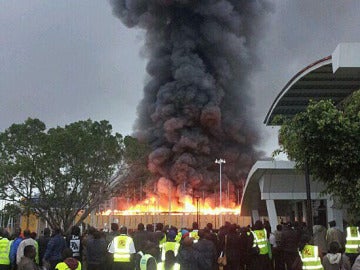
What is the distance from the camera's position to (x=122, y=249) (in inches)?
349

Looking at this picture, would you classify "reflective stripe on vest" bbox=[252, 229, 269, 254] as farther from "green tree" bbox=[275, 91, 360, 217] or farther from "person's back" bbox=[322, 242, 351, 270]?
"person's back" bbox=[322, 242, 351, 270]

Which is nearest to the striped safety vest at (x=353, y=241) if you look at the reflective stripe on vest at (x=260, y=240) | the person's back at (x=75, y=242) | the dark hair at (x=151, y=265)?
the reflective stripe on vest at (x=260, y=240)

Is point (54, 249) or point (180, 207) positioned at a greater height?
point (180, 207)

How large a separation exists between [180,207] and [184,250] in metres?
46.4

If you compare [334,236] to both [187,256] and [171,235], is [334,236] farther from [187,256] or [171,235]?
[187,256]

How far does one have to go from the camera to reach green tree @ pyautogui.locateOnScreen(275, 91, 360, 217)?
11.8 metres

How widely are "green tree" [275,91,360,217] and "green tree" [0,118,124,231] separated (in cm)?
1935

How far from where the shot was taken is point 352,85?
25.9 meters

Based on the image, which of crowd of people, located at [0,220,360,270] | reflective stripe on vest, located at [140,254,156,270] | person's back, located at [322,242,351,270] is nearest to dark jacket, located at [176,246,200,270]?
crowd of people, located at [0,220,360,270]

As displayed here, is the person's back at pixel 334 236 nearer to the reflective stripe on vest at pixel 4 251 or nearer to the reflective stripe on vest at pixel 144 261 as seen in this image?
the reflective stripe on vest at pixel 144 261

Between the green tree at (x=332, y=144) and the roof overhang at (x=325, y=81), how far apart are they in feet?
23.6

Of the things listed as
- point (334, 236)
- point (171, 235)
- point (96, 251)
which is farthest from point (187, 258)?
point (334, 236)

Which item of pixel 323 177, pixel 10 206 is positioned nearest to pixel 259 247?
pixel 323 177

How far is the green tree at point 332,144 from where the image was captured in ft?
38.6
